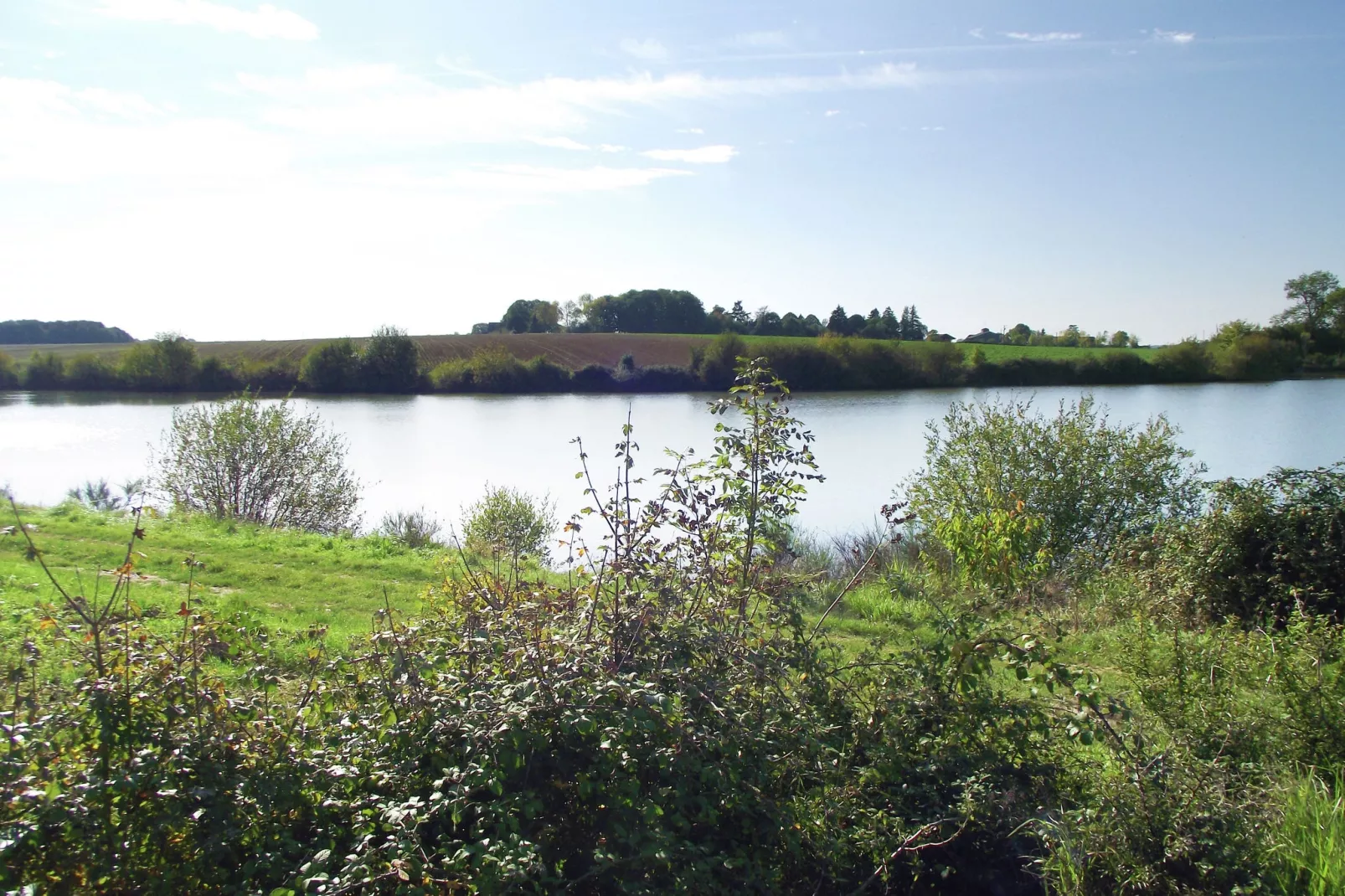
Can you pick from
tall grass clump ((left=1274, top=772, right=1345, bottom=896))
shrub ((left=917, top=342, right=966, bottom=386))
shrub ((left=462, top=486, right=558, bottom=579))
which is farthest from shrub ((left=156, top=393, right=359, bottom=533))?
shrub ((left=917, top=342, right=966, bottom=386))

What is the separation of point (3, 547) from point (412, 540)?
6.18 meters

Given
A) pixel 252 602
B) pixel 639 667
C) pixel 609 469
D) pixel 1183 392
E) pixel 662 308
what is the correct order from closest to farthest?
1. pixel 639 667
2. pixel 252 602
3. pixel 609 469
4. pixel 1183 392
5. pixel 662 308

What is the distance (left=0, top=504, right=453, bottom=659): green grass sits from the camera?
21.2 ft

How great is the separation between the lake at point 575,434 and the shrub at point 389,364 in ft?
23.1

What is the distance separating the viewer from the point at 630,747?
2656 millimetres

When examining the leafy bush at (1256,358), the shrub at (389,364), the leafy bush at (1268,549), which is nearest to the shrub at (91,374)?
the shrub at (389,364)

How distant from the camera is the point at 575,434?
19.0 m

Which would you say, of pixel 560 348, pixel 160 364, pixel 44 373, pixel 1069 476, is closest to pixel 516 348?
pixel 560 348

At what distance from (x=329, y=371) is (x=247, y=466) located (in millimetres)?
39956

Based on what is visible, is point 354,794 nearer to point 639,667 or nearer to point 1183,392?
point 639,667

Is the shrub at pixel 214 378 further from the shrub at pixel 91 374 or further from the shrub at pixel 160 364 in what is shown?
the shrub at pixel 91 374

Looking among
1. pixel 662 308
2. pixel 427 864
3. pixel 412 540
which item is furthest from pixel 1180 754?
pixel 662 308

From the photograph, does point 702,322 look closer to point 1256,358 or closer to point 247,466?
point 1256,358

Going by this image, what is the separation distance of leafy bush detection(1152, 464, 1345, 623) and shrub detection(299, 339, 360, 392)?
181 feet
